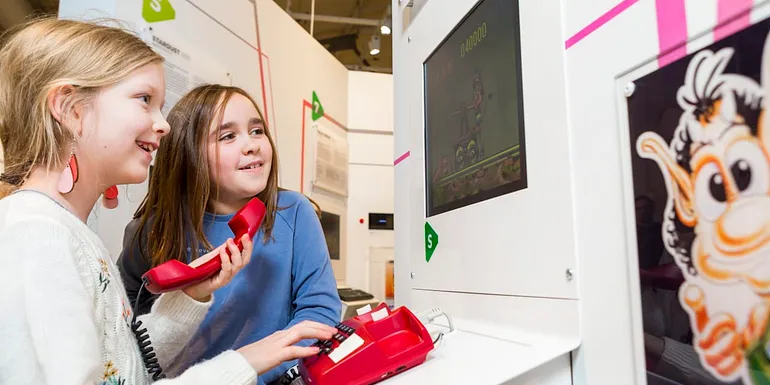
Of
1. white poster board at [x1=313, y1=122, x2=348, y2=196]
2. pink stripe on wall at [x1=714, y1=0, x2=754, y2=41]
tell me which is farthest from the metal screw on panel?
white poster board at [x1=313, y1=122, x2=348, y2=196]

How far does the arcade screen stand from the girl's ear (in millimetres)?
664

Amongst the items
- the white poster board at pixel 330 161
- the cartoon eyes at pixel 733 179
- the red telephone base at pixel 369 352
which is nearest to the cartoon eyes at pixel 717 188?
the cartoon eyes at pixel 733 179

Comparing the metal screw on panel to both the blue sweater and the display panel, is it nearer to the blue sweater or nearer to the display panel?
the blue sweater

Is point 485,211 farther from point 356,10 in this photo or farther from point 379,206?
point 356,10

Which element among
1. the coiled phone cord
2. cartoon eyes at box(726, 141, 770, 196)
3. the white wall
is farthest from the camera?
the white wall

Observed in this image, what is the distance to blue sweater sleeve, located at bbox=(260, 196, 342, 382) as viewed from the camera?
1028 mm

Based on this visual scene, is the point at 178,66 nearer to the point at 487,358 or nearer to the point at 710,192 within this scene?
the point at 487,358

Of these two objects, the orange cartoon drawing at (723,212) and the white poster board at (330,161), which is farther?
the white poster board at (330,161)

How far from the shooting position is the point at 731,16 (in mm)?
487

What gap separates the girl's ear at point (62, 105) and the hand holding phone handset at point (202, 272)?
253 mm

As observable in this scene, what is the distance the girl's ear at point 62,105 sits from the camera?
0.67 metres

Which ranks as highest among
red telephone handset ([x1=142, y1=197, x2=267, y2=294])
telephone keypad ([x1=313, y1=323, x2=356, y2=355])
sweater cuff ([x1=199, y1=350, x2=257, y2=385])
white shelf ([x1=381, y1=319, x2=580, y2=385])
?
red telephone handset ([x1=142, y1=197, x2=267, y2=294])

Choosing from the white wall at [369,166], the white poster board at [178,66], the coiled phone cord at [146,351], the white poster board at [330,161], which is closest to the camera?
the coiled phone cord at [146,351]

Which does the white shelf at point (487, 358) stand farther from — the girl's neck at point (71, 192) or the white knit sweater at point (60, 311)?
the girl's neck at point (71, 192)
